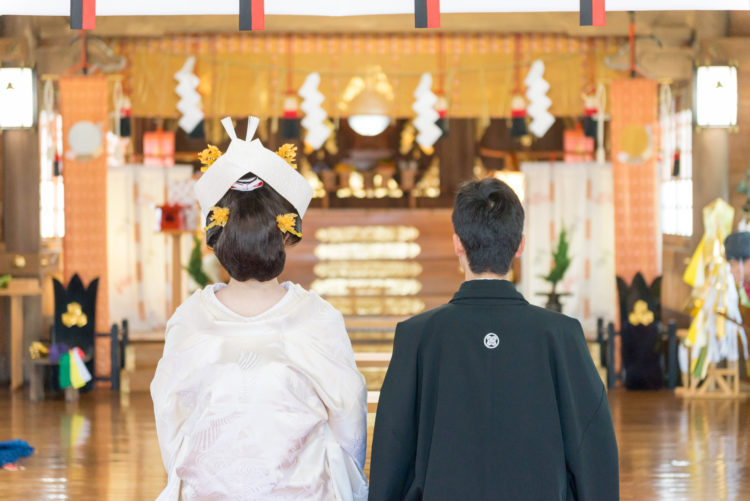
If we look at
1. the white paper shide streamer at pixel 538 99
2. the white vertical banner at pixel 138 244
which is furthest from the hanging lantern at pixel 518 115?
the white vertical banner at pixel 138 244

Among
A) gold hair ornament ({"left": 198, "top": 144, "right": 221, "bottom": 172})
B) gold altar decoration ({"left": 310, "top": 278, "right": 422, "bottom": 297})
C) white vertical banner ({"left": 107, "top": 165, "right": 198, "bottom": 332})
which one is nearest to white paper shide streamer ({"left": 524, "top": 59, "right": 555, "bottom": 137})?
gold altar decoration ({"left": 310, "top": 278, "right": 422, "bottom": 297})

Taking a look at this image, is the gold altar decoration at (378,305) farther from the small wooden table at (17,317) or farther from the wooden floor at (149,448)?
the small wooden table at (17,317)

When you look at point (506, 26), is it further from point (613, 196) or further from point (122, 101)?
point (122, 101)

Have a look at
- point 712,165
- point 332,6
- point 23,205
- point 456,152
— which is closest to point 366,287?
point 23,205

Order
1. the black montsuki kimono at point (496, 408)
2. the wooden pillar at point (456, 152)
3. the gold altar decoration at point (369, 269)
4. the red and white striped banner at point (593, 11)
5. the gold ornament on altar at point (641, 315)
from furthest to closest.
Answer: the wooden pillar at point (456, 152), the gold altar decoration at point (369, 269), the gold ornament on altar at point (641, 315), the red and white striped banner at point (593, 11), the black montsuki kimono at point (496, 408)

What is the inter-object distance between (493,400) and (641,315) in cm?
595

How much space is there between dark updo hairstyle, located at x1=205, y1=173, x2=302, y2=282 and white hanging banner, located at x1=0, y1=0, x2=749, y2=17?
1357 mm

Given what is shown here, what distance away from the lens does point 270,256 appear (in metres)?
1.98

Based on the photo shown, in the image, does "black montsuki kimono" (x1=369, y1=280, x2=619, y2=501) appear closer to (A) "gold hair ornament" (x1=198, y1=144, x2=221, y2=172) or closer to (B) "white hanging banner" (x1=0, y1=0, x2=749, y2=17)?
(A) "gold hair ornament" (x1=198, y1=144, x2=221, y2=172)

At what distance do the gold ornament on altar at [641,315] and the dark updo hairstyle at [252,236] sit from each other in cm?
599

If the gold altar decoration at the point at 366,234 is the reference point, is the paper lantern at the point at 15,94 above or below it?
above

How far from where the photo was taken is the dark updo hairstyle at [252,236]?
77.2 inches

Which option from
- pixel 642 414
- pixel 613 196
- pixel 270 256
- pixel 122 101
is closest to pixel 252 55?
pixel 122 101

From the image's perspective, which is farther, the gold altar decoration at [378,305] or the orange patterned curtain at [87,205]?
the gold altar decoration at [378,305]
